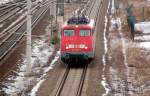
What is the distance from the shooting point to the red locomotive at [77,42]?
33.3m

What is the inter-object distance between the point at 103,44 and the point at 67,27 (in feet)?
31.9

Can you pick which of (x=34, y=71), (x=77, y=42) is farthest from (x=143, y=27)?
(x=34, y=71)

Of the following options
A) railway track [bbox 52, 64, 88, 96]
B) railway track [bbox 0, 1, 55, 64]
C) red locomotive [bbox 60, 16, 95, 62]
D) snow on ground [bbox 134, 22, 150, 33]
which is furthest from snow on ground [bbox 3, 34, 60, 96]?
snow on ground [bbox 134, 22, 150, 33]

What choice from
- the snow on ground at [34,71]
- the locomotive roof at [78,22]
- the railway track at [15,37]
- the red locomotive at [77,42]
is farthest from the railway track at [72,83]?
the railway track at [15,37]

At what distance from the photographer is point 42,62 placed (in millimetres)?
35812

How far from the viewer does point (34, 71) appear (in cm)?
3331

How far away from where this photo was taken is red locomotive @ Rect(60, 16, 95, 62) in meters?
33.3

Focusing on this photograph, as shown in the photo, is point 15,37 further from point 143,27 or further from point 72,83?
point 72,83

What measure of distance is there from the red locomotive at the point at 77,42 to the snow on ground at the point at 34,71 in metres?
2.01

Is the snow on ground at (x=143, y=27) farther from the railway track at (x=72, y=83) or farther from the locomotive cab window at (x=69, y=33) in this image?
the locomotive cab window at (x=69, y=33)

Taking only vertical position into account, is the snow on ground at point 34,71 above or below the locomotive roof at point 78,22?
below

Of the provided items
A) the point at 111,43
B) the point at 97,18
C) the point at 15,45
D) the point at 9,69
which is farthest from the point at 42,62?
the point at 97,18

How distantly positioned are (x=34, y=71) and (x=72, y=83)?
438cm

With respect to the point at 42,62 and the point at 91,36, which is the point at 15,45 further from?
the point at 91,36
